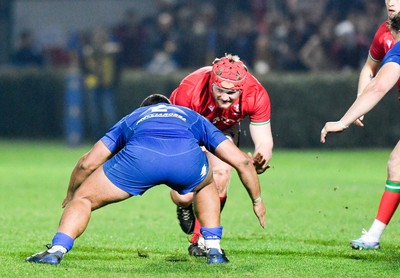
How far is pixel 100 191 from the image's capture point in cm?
826

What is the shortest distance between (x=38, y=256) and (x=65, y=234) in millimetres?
336

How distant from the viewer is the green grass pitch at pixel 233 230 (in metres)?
8.44

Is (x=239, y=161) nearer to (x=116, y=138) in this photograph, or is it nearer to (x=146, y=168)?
(x=146, y=168)

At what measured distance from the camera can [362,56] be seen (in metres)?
23.3

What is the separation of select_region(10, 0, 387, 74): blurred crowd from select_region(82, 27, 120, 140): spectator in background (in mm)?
32

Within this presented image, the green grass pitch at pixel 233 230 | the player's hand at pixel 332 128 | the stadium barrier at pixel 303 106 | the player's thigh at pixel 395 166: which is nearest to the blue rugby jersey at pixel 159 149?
the green grass pitch at pixel 233 230

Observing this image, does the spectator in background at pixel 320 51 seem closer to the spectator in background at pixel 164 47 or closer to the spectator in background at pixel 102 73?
the spectator in background at pixel 164 47

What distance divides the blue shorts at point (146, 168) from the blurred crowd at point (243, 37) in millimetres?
15353

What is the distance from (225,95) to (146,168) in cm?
136

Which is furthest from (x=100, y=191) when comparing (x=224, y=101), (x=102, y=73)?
(x=102, y=73)

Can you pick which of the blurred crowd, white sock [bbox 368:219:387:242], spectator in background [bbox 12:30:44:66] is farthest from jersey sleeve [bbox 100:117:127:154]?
spectator in background [bbox 12:30:44:66]

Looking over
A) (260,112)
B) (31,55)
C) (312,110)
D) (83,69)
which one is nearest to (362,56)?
(312,110)

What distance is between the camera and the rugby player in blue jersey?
27.0 feet

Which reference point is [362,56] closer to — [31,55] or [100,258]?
[31,55]
